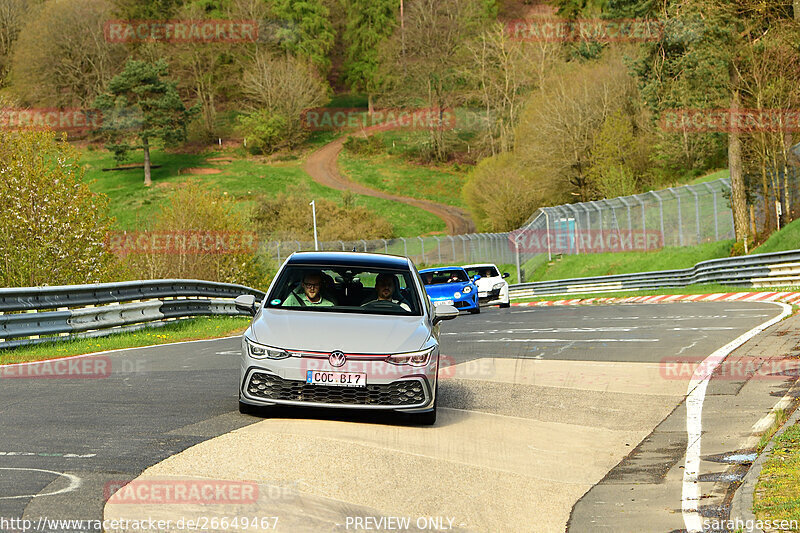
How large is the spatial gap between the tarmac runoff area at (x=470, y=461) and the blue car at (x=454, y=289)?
15.6m

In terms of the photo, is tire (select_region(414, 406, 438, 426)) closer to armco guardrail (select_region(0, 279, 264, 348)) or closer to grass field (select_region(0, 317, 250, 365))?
grass field (select_region(0, 317, 250, 365))

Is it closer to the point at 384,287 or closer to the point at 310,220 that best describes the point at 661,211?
the point at 384,287

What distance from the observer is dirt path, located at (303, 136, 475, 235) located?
9612 centimetres

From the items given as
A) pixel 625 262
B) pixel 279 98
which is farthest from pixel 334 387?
pixel 279 98

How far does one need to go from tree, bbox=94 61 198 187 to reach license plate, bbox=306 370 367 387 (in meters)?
101

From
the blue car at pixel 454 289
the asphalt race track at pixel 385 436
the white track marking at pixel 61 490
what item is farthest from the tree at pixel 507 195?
the white track marking at pixel 61 490

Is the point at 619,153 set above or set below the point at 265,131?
below

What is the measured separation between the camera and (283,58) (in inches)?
5059

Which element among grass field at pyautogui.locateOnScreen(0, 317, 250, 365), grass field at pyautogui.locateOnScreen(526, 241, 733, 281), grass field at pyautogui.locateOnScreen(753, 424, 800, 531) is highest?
grass field at pyautogui.locateOnScreen(753, 424, 800, 531)

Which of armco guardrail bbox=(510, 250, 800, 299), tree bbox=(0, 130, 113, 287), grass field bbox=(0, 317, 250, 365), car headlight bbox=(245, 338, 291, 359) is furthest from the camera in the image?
armco guardrail bbox=(510, 250, 800, 299)

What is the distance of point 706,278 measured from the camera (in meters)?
36.0

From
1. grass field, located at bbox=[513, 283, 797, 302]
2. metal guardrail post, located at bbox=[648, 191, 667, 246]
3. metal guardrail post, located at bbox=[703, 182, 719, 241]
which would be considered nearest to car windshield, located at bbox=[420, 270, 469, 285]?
grass field, located at bbox=[513, 283, 797, 302]

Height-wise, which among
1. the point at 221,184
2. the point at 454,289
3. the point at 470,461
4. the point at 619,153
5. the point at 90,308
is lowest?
the point at 221,184

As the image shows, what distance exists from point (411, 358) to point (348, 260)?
1.89 meters
